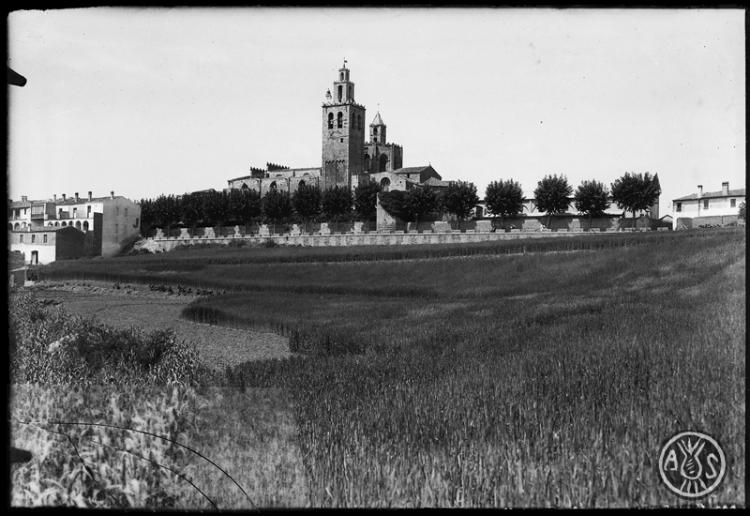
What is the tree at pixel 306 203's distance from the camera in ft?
179

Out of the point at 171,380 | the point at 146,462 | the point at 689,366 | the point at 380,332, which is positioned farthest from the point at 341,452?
the point at 380,332

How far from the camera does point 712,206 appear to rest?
6398 millimetres

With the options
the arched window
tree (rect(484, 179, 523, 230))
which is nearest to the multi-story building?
tree (rect(484, 179, 523, 230))

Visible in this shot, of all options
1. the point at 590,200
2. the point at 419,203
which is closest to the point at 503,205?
the point at 590,200

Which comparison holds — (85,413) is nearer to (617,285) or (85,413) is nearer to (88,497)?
(88,497)

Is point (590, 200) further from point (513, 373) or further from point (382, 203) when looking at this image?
point (513, 373)

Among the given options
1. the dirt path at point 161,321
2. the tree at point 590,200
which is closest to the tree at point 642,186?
the dirt path at point 161,321

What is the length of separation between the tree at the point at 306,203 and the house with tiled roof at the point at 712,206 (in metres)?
46.6

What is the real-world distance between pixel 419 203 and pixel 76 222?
42539 millimetres

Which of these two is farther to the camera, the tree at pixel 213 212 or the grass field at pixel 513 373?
the tree at pixel 213 212

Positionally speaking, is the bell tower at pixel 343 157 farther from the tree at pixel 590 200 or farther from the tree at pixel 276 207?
the tree at pixel 590 200

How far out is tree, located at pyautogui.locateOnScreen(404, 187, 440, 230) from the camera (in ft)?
163

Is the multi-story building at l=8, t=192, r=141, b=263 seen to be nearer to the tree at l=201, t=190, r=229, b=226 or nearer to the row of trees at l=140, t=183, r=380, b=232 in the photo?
the tree at l=201, t=190, r=229, b=226

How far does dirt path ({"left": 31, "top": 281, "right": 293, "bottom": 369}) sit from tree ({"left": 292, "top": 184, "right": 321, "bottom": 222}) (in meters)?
44.8
